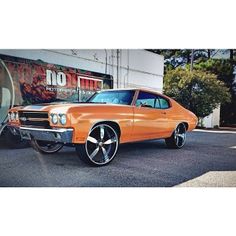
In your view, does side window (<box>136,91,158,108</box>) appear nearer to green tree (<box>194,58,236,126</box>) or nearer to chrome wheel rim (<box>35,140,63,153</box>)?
green tree (<box>194,58,236,126</box>)

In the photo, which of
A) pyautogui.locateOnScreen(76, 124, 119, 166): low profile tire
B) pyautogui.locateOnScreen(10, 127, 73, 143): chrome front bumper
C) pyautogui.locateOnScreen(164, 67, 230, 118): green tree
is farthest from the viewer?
pyautogui.locateOnScreen(164, 67, 230, 118): green tree

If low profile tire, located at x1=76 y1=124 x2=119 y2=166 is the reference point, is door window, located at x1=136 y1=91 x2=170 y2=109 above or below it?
→ above

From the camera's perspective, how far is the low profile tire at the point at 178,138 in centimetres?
417

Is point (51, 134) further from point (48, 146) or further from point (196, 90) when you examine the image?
point (196, 90)

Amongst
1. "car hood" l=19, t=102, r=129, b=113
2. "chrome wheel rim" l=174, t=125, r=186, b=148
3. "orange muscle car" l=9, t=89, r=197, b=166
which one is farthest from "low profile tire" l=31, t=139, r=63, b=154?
"chrome wheel rim" l=174, t=125, r=186, b=148

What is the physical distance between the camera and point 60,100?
3.51m

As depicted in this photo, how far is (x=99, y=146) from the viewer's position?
10.4 ft

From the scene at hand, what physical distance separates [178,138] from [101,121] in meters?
1.63

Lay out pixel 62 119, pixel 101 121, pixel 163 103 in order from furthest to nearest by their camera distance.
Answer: pixel 163 103 → pixel 101 121 → pixel 62 119

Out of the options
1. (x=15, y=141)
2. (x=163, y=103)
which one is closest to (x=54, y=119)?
(x=15, y=141)

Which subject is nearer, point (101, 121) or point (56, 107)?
point (56, 107)

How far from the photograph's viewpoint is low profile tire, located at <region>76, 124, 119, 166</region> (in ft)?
10.0
